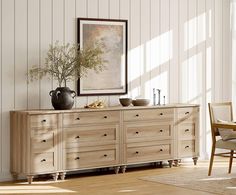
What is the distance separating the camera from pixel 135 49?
808 centimetres

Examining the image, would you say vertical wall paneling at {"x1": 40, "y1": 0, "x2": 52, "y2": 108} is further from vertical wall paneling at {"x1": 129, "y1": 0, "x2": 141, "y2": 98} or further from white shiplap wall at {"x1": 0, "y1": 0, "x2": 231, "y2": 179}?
vertical wall paneling at {"x1": 129, "y1": 0, "x2": 141, "y2": 98}

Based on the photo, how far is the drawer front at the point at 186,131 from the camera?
8.07 metres

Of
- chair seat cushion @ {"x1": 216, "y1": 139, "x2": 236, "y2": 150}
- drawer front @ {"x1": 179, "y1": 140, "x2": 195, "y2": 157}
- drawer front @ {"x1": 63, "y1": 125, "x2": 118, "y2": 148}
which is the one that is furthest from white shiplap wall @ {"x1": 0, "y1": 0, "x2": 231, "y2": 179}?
chair seat cushion @ {"x1": 216, "y1": 139, "x2": 236, "y2": 150}

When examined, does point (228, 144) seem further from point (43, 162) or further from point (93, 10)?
point (93, 10)

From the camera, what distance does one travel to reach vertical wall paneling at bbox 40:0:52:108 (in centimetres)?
723

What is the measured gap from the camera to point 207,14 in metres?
8.87

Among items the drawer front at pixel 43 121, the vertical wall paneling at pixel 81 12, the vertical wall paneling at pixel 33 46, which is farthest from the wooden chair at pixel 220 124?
the vertical wall paneling at pixel 33 46

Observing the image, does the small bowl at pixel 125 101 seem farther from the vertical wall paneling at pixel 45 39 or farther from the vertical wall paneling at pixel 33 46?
the vertical wall paneling at pixel 33 46

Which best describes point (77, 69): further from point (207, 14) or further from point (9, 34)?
point (207, 14)

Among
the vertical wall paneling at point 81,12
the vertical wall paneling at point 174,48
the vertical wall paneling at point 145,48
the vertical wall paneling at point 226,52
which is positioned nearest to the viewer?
the vertical wall paneling at point 81,12

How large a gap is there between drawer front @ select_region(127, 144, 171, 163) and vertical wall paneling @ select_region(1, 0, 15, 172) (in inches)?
62.4

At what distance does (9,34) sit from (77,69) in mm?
919

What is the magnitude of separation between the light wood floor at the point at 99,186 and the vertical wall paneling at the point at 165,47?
136cm

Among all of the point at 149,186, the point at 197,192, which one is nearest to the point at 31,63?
the point at 149,186
